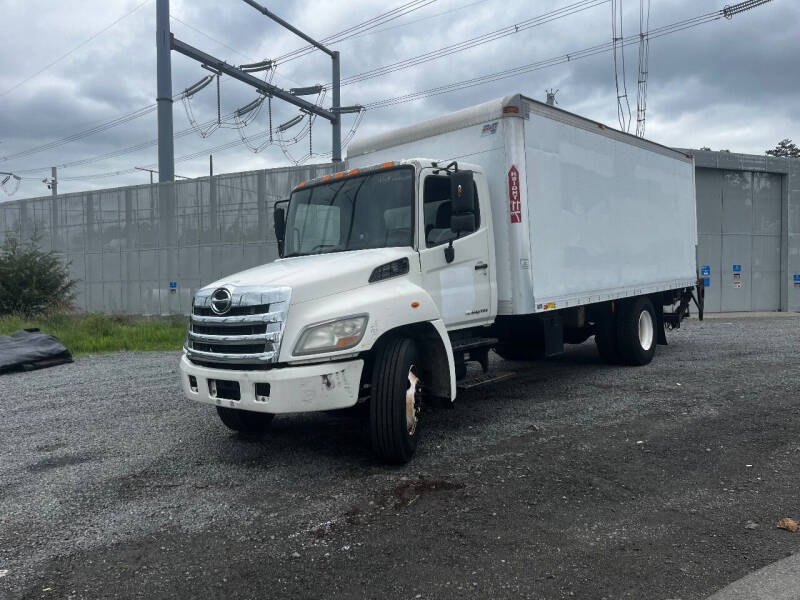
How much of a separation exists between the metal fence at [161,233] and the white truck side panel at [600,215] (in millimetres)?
11235

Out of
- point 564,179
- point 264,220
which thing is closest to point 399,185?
point 564,179

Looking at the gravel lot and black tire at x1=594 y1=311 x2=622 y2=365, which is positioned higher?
black tire at x1=594 y1=311 x2=622 y2=365

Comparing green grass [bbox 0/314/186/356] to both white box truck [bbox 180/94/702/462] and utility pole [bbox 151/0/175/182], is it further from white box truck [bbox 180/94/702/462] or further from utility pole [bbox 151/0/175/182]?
white box truck [bbox 180/94/702/462]

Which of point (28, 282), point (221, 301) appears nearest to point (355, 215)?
point (221, 301)

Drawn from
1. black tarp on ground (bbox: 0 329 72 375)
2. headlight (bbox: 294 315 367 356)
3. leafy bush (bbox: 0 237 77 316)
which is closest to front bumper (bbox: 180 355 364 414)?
headlight (bbox: 294 315 367 356)

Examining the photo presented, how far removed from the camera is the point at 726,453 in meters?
5.47


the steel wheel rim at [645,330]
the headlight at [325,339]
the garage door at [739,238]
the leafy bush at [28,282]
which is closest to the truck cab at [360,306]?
the headlight at [325,339]

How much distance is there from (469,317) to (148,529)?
11.5 ft

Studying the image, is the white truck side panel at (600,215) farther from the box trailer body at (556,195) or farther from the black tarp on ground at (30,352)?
the black tarp on ground at (30,352)

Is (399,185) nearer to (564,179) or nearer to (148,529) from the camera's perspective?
(564,179)

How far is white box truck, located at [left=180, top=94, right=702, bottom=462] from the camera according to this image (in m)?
4.89

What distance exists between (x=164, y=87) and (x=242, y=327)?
60.2ft

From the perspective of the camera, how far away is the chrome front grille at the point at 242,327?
15.8 feet

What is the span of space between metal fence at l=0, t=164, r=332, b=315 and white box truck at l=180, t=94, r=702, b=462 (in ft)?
39.1
